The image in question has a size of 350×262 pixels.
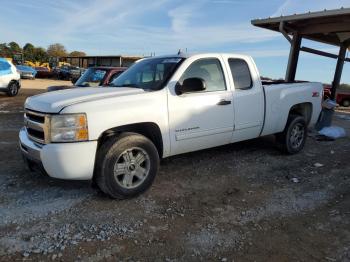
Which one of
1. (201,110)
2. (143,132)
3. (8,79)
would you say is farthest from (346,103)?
(143,132)

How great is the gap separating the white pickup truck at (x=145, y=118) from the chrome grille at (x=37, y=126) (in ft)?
0.04

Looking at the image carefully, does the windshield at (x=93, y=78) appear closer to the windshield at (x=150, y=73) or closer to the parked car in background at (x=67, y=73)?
the windshield at (x=150, y=73)

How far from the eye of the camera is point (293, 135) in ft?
22.6

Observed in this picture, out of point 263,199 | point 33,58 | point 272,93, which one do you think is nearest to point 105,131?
point 263,199

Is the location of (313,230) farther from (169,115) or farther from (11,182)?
(11,182)

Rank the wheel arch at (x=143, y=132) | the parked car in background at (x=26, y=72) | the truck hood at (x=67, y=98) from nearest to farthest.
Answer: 1. the truck hood at (x=67, y=98)
2. the wheel arch at (x=143, y=132)
3. the parked car in background at (x=26, y=72)

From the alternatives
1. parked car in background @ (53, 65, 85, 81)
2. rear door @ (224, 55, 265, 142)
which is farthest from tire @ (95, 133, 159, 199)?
parked car in background @ (53, 65, 85, 81)

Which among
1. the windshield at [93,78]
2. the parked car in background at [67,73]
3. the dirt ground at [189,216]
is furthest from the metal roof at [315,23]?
the parked car in background at [67,73]

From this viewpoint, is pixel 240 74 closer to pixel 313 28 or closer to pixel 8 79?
pixel 313 28

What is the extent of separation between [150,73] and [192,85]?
788 millimetres

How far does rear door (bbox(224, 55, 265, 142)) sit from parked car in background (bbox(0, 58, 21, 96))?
43.4 ft

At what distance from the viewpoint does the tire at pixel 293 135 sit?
6.71m

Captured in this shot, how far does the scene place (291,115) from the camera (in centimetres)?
687

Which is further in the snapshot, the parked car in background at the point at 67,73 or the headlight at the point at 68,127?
the parked car in background at the point at 67,73
